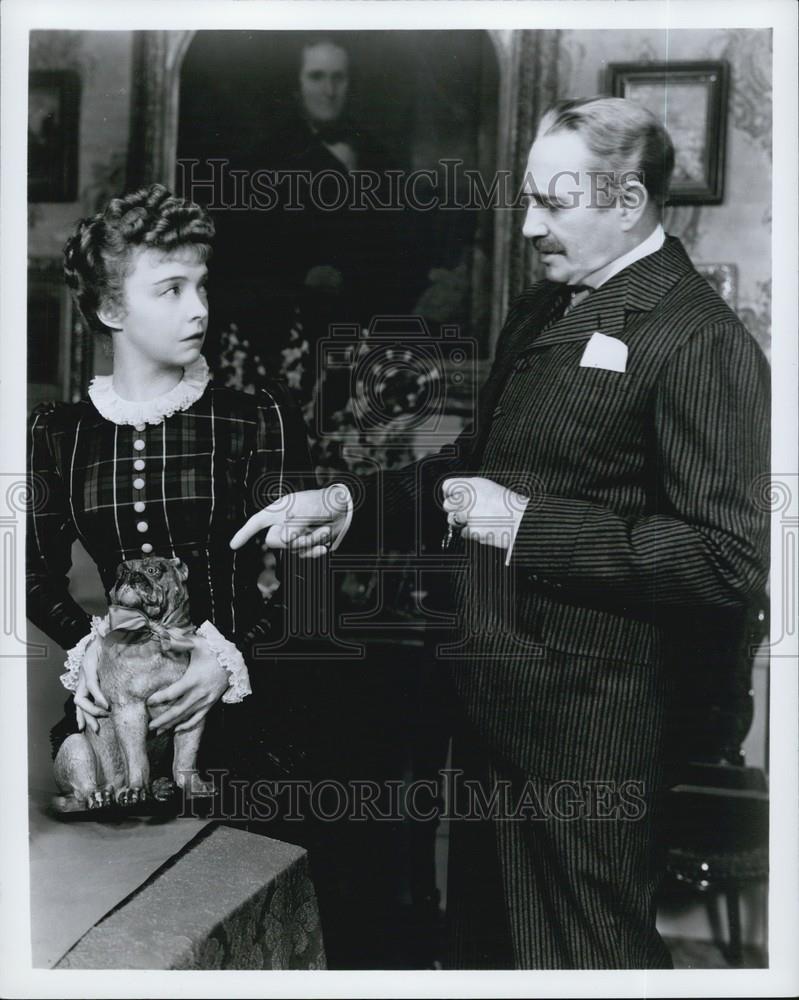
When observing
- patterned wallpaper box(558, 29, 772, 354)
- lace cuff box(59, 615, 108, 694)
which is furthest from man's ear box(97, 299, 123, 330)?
patterned wallpaper box(558, 29, 772, 354)

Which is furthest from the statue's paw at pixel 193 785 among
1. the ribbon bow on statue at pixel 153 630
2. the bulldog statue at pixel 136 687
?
the ribbon bow on statue at pixel 153 630

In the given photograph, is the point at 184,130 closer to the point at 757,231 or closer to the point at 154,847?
the point at 757,231

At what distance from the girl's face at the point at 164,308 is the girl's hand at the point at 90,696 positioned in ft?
2.05

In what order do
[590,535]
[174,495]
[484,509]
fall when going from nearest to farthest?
1. [590,535]
2. [484,509]
3. [174,495]

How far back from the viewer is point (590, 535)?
182 cm

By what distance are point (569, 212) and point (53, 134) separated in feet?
3.60

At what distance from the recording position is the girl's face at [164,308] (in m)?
2.03

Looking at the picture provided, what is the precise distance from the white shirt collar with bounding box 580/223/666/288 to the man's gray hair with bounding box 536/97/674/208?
8cm

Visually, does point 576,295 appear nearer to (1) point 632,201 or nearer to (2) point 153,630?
(1) point 632,201

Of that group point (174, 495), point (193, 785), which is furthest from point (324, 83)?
point (193, 785)

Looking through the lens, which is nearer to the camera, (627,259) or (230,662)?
(627,259)

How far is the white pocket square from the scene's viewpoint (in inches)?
72.4

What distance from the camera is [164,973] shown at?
1.99 meters

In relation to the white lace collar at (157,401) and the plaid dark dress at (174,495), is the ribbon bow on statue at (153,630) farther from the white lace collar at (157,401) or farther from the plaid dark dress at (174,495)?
the white lace collar at (157,401)
